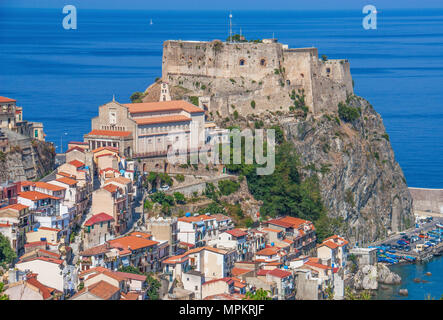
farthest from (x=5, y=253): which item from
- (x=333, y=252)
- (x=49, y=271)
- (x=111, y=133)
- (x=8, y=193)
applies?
(x=333, y=252)

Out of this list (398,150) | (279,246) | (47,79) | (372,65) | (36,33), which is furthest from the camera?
(36,33)

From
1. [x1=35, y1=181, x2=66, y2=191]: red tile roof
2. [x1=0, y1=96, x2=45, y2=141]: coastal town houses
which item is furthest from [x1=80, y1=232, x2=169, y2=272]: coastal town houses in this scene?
[x1=0, y1=96, x2=45, y2=141]: coastal town houses

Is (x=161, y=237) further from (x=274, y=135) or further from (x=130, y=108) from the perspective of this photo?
(x=274, y=135)

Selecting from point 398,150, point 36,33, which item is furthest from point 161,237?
point 36,33

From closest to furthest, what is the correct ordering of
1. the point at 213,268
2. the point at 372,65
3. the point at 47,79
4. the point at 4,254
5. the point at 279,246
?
the point at 4,254, the point at 213,268, the point at 279,246, the point at 47,79, the point at 372,65

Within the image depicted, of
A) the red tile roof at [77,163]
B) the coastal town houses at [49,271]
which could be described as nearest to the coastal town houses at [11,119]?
the red tile roof at [77,163]

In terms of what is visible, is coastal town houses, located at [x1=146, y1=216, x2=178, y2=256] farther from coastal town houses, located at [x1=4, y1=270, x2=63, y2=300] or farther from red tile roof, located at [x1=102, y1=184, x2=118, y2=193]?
coastal town houses, located at [x1=4, y1=270, x2=63, y2=300]

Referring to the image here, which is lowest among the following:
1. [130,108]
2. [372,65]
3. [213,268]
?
[213,268]

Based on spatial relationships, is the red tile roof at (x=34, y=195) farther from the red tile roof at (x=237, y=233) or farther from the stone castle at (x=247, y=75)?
the stone castle at (x=247, y=75)
